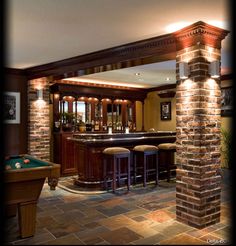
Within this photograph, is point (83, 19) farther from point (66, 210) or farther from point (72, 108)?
point (72, 108)

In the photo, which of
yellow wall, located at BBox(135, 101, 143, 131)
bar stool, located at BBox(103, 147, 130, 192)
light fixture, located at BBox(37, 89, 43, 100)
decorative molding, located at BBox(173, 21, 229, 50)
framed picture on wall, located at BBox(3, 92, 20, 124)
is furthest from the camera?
yellow wall, located at BBox(135, 101, 143, 131)

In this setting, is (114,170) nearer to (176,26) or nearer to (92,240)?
(92,240)

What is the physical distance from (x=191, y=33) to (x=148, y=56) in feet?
2.85

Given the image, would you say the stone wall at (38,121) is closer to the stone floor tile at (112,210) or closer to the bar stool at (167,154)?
the stone floor tile at (112,210)

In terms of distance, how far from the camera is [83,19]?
320cm

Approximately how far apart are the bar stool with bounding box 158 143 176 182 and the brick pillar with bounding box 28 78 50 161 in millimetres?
2834

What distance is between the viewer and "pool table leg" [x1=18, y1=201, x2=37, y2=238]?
323cm

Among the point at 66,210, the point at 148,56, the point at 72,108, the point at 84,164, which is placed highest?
the point at 148,56

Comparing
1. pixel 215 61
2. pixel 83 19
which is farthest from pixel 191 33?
pixel 83 19

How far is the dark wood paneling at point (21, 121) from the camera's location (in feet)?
→ 19.9

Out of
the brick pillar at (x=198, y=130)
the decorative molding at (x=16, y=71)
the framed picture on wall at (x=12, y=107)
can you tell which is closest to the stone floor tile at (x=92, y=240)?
the brick pillar at (x=198, y=130)

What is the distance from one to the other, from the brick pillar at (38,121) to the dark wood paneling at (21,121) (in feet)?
0.47

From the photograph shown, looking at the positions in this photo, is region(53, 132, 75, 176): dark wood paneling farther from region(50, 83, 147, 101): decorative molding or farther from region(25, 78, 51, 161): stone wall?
region(50, 83, 147, 101): decorative molding

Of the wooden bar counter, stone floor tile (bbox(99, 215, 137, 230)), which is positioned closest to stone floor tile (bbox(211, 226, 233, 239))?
stone floor tile (bbox(99, 215, 137, 230))
